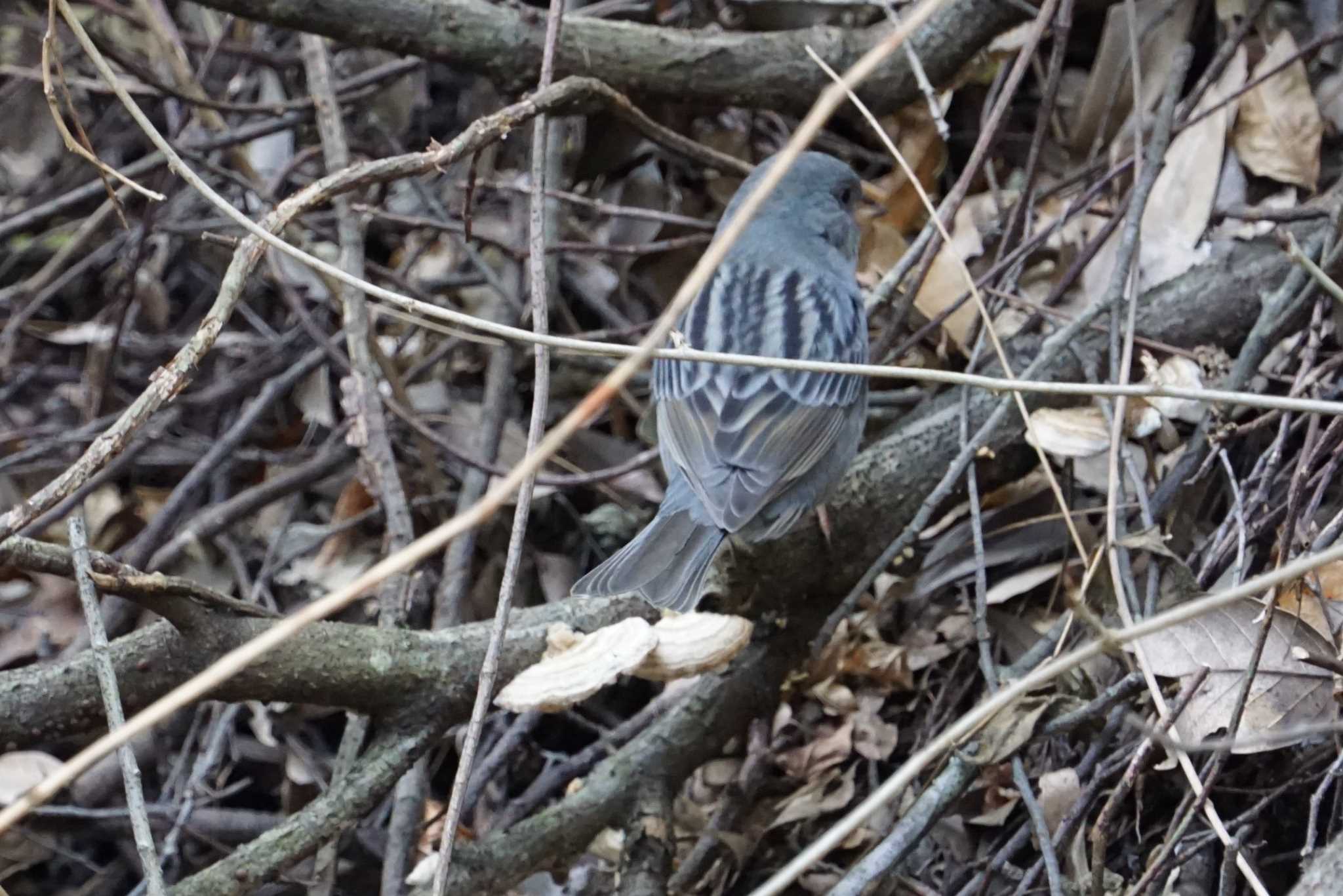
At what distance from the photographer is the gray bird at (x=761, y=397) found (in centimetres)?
258

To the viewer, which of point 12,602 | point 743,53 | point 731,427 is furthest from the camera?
point 12,602

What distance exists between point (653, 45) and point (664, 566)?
5.26ft

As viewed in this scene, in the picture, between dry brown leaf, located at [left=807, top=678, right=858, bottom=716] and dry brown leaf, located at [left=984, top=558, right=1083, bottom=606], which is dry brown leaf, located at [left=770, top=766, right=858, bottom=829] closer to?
dry brown leaf, located at [left=807, top=678, right=858, bottom=716]

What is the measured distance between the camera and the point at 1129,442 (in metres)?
2.93

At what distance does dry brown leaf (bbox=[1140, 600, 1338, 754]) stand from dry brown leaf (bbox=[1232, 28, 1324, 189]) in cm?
148

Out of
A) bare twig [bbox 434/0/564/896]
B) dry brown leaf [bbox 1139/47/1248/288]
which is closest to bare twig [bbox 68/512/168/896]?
bare twig [bbox 434/0/564/896]

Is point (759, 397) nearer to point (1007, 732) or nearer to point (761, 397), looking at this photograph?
point (761, 397)

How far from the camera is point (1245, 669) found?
2.20m

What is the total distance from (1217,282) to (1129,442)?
0.49 metres

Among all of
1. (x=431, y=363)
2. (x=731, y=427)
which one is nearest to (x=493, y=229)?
(x=431, y=363)

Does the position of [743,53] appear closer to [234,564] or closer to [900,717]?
[900,717]

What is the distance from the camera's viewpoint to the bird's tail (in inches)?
94.4

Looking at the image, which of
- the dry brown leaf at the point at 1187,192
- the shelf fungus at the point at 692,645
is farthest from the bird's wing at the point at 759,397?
the dry brown leaf at the point at 1187,192

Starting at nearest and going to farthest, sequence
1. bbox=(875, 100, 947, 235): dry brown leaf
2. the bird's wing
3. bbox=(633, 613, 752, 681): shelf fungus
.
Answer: bbox=(633, 613, 752, 681): shelf fungus
the bird's wing
bbox=(875, 100, 947, 235): dry brown leaf
